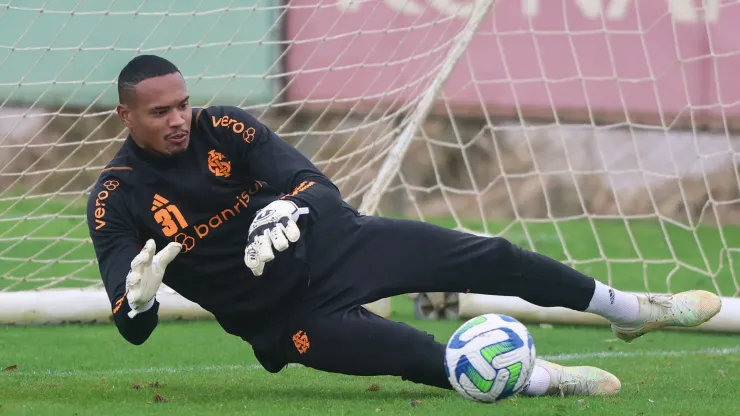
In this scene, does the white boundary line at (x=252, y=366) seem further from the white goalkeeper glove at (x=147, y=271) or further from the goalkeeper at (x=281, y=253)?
the white goalkeeper glove at (x=147, y=271)

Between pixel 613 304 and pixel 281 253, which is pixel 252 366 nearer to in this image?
pixel 281 253

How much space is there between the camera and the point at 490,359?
397 cm

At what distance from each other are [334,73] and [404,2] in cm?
69

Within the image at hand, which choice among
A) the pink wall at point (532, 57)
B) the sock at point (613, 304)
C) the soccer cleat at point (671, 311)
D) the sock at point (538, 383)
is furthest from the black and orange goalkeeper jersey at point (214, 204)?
the pink wall at point (532, 57)

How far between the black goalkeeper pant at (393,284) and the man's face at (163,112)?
0.73 m

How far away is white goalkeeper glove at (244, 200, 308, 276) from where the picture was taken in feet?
12.6

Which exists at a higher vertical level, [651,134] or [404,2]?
[404,2]

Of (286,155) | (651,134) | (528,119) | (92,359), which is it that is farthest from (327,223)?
(651,134)

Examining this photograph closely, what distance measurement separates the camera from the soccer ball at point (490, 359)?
396 cm

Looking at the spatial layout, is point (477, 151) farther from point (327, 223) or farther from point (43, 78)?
point (327, 223)

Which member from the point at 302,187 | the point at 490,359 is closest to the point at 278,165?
the point at 302,187

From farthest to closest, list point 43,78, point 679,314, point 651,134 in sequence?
1. point 651,134
2. point 43,78
3. point 679,314

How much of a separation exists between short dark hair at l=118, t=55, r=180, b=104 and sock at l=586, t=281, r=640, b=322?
73.8 inches

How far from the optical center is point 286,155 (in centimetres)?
446
